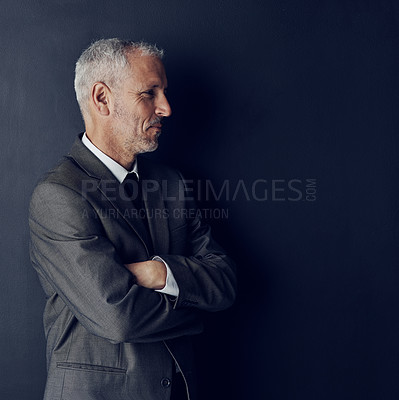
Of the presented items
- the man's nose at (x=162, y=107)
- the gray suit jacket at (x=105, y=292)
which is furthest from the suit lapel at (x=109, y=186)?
the man's nose at (x=162, y=107)

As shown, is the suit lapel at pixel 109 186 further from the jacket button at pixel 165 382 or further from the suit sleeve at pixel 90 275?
the jacket button at pixel 165 382

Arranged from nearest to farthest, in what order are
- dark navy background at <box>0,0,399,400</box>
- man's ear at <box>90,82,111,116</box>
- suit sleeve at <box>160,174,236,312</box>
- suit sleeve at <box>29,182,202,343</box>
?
suit sleeve at <box>29,182,202,343</box>
suit sleeve at <box>160,174,236,312</box>
man's ear at <box>90,82,111,116</box>
dark navy background at <box>0,0,399,400</box>

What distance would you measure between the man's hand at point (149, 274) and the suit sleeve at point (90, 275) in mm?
37

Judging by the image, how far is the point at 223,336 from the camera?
2250 millimetres

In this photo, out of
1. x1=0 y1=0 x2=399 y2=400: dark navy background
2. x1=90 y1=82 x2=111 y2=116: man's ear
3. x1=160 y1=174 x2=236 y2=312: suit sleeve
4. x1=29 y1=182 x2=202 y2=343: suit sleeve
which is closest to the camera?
x1=29 y1=182 x2=202 y2=343: suit sleeve

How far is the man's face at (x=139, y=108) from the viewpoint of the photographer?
177 cm

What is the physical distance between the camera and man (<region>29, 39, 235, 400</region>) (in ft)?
5.12

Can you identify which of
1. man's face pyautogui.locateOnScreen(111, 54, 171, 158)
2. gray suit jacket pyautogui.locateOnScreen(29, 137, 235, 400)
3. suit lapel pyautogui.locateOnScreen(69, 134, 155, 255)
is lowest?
gray suit jacket pyautogui.locateOnScreen(29, 137, 235, 400)

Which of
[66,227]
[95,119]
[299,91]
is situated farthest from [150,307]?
[299,91]

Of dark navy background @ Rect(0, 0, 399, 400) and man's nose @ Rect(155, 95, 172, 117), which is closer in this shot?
man's nose @ Rect(155, 95, 172, 117)

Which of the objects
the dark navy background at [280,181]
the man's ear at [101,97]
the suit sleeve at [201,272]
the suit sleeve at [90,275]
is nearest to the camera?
the suit sleeve at [90,275]

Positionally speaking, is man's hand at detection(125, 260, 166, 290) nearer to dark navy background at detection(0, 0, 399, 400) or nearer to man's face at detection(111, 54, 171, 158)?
man's face at detection(111, 54, 171, 158)

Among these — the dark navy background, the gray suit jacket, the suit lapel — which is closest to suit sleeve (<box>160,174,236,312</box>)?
the gray suit jacket

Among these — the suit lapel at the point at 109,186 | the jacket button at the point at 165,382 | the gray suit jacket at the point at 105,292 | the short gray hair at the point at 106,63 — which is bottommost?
the jacket button at the point at 165,382
